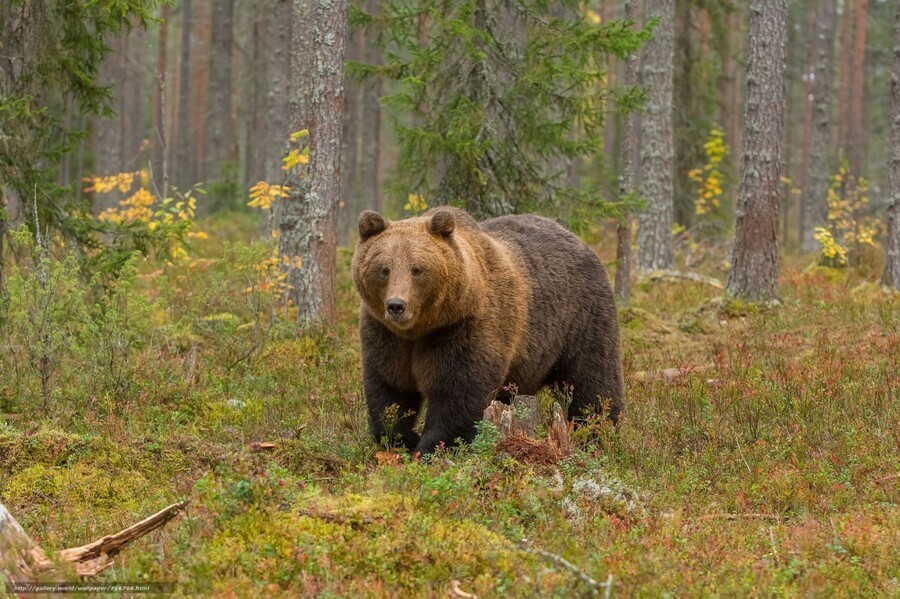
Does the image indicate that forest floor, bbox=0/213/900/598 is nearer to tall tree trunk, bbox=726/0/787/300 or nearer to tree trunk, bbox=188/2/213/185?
tall tree trunk, bbox=726/0/787/300

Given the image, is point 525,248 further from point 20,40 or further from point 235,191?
point 235,191

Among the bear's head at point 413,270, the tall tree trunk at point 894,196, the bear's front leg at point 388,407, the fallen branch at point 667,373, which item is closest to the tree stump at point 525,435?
the bear's front leg at point 388,407

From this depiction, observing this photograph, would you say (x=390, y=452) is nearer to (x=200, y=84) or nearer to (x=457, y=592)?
(x=457, y=592)

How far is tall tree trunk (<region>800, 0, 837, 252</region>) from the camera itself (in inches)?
1053

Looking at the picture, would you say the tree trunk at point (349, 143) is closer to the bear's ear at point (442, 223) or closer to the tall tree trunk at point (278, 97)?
the tall tree trunk at point (278, 97)

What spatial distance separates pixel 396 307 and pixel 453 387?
0.86 m

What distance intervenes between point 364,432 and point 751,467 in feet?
10.0

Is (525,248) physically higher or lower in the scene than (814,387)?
higher

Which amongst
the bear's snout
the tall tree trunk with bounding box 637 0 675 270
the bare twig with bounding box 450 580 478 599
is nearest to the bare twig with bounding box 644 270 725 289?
the tall tree trunk with bounding box 637 0 675 270

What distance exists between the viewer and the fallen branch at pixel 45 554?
4914mm

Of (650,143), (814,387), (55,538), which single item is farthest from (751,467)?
(650,143)

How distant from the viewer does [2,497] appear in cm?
666

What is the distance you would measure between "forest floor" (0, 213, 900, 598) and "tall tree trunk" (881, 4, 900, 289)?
3.14 metres

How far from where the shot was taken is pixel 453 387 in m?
7.27
